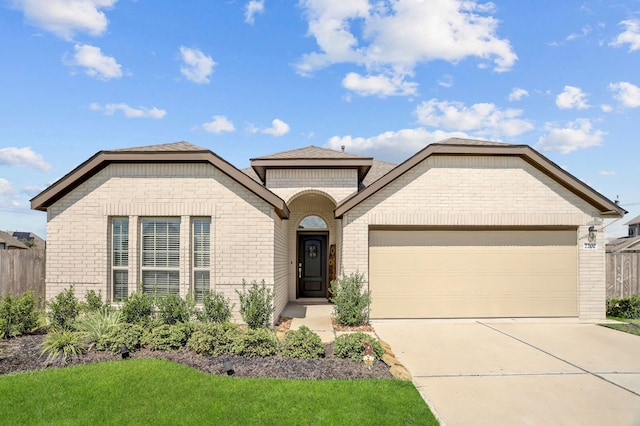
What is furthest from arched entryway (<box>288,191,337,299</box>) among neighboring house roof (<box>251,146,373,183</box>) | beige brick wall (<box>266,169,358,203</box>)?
neighboring house roof (<box>251,146,373,183</box>)

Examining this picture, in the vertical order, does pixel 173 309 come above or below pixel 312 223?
below

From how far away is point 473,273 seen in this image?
1086cm

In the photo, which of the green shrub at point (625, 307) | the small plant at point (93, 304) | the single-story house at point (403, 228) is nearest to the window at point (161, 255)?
the single-story house at point (403, 228)

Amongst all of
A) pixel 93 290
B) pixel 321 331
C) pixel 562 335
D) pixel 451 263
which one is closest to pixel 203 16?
pixel 93 290

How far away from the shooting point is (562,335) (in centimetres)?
902

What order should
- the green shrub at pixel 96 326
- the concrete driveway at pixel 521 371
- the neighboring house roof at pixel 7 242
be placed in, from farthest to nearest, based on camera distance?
the neighboring house roof at pixel 7 242
the green shrub at pixel 96 326
the concrete driveway at pixel 521 371

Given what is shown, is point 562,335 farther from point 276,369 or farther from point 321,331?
point 276,369

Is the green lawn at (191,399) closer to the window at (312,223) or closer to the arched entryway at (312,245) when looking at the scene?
the arched entryway at (312,245)

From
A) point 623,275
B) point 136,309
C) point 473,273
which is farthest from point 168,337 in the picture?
point 623,275

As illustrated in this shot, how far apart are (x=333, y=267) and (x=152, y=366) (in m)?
8.63

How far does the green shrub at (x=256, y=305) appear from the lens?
8828 mm

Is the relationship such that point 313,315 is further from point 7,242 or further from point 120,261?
point 7,242

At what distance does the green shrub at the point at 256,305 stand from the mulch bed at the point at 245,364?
2.02 m

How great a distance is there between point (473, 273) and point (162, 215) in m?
8.13
